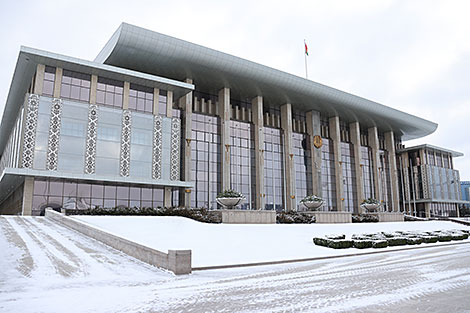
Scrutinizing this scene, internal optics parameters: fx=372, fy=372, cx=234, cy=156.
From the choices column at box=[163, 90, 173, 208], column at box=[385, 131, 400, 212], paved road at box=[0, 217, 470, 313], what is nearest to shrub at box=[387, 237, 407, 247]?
paved road at box=[0, 217, 470, 313]

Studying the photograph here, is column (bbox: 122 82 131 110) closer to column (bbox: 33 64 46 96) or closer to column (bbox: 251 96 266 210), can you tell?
column (bbox: 33 64 46 96)

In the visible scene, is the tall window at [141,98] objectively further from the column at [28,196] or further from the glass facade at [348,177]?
the glass facade at [348,177]

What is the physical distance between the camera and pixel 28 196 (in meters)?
33.1

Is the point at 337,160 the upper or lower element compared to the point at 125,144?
upper

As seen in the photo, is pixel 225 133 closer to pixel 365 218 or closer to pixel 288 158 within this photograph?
pixel 288 158

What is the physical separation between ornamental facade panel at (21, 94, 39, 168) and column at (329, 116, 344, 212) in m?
44.8

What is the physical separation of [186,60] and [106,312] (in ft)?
125

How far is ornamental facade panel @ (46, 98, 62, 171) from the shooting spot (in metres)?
34.0

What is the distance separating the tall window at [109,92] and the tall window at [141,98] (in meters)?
1.21

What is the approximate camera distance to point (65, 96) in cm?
3622

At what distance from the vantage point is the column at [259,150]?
1962 inches

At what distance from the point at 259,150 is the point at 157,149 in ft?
53.4

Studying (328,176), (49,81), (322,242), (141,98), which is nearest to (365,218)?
(328,176)

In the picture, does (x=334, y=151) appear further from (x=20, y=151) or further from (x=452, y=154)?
(x=20, y=151)
